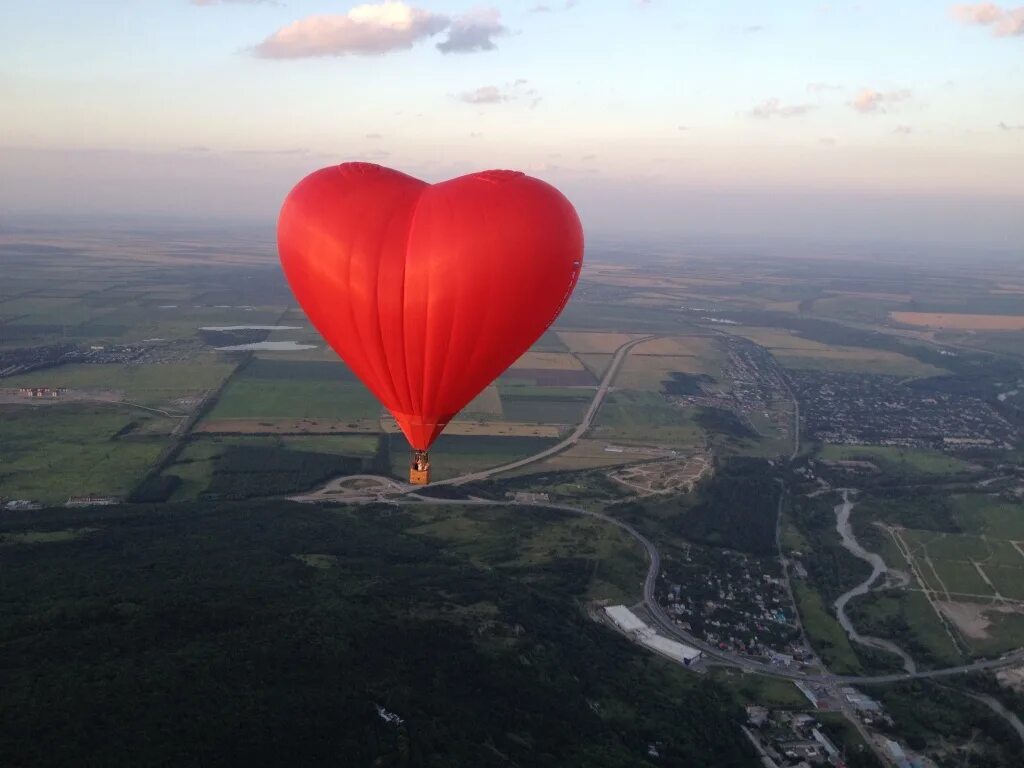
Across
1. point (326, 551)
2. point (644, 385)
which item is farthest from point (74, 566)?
point (644, 385)

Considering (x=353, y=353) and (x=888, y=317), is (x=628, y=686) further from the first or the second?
(x=888, y=317)

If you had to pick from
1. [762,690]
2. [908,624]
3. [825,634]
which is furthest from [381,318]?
[908,624]

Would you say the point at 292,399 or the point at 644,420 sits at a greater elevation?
the point at 292,399

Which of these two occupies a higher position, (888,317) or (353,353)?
(353,353)

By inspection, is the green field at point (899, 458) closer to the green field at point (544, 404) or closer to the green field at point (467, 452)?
the green field at point (544, 404)

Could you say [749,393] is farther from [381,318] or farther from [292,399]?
[381,318]

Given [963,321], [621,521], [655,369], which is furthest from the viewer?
[963,321]

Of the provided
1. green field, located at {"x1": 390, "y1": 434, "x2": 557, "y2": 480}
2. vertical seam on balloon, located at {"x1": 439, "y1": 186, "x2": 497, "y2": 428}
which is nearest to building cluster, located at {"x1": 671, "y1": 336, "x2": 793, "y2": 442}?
green field, located at {"x1": 390, "y1": 434, "x2": 557, "y2": 480}
